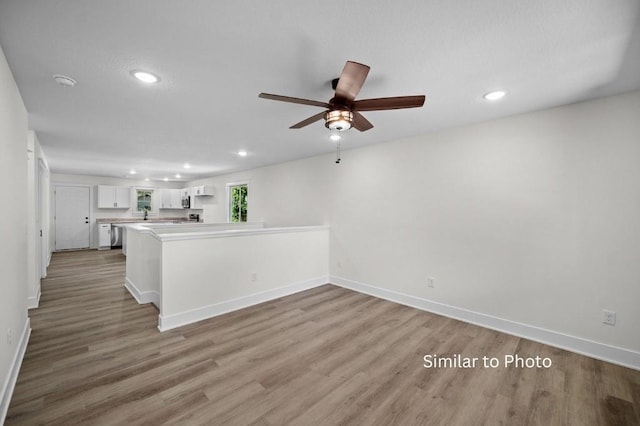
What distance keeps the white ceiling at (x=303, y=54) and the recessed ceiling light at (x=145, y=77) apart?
2.1 inches

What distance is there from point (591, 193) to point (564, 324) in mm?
1284

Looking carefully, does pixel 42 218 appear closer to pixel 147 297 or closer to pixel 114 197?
pixel 147 297

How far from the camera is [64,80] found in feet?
7.02

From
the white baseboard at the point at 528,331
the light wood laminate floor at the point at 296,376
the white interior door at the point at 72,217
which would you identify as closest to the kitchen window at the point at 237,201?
the light wood laminate floor at the point at 296,376

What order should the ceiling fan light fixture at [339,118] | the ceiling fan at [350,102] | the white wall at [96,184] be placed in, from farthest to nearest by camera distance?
the white wall at [96,184] → the ceiling fan light fixture at [339,118] → the ceiling fan at [350,102]

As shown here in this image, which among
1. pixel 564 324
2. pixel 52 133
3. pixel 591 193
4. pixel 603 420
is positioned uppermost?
pixel 52 133

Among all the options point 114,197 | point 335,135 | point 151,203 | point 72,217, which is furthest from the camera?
point 151,203

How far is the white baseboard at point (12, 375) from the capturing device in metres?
1.68

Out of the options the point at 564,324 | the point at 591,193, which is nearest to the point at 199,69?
the point at 591,193

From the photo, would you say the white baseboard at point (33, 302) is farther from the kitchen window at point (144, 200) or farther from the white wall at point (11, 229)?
the kitchen window at point (144, 200)

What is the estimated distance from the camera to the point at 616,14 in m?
1.40


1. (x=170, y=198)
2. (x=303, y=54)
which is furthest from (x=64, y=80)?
(x=170, y=198)

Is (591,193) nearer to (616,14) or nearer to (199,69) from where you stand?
(616,14)

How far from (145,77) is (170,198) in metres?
8.65
